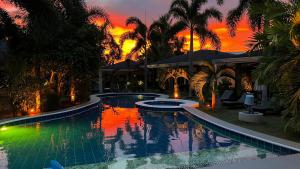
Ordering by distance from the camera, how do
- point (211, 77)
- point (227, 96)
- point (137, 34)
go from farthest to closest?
point (137, 34)
point (227, 96)
point (211, 77)

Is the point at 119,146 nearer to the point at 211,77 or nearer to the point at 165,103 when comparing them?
the point at 211,77

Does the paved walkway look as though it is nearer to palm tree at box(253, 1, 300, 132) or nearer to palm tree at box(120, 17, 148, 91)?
palm tree at box(253, 1, 300, 132)

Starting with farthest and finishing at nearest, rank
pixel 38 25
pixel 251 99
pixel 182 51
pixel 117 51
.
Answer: pixel 182 51 → pixel 117 51 → pixel 38 25 → pixel 251 99

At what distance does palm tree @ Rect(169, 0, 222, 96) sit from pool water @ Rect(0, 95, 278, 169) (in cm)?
1124

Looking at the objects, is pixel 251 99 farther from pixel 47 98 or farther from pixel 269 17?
pixel 47 98

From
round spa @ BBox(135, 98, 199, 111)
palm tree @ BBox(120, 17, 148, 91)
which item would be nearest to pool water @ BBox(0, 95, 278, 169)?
round spa @ BBox(135, 98, 199, 111)

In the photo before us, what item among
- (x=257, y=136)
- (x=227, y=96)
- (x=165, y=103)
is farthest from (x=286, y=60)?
(x=165, y=103)

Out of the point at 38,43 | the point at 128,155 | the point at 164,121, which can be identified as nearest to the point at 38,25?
the point at 38,43

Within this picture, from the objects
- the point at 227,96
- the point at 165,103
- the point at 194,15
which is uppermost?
the point at 194,15

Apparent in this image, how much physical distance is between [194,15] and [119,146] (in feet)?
52.4

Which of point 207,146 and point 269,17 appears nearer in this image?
point 269,17

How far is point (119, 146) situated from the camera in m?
8.81

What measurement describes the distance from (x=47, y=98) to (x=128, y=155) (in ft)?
29.6

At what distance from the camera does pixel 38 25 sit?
12938mm
